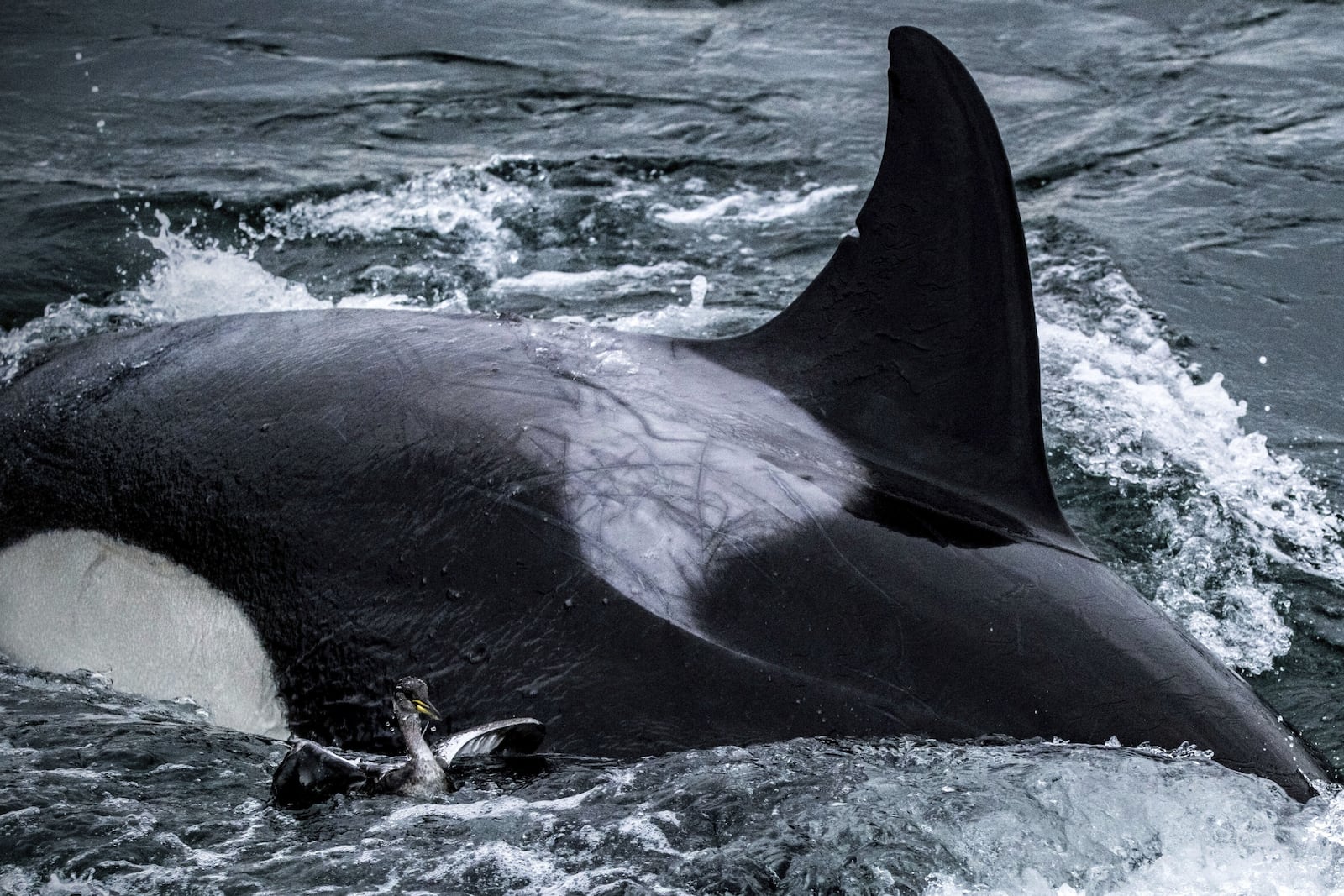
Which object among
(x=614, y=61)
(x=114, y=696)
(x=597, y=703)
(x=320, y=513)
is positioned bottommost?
(x=114, y=696)

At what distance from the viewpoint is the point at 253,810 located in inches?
135

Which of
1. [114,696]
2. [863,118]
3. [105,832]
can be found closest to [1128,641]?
[105,832]

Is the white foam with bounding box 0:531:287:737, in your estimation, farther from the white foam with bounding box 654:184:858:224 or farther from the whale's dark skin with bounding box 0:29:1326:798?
the white foam with bounding box 654:184:858:224

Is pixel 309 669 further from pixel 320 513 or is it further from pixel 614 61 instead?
pixel 614 61

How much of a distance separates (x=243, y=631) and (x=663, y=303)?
3.97m

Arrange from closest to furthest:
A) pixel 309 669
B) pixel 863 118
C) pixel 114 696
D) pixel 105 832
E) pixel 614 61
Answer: pixel 105 832
pixel 309 669
pixel 114 696
pixel 863 118
pixel 614 61

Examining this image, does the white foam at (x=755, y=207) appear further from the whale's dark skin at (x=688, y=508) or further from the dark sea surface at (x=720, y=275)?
the whale's dark skin at (x=688, y=508)

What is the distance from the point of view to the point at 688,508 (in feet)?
12.0

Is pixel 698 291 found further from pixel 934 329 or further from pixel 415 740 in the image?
pixel 415 740

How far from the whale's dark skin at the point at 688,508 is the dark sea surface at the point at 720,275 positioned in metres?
0.17

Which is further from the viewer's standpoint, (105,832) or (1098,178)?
(1098,178)

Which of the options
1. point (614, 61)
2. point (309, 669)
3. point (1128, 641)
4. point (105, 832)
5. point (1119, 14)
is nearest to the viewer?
point (105, 832)

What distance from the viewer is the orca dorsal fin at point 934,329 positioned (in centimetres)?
391

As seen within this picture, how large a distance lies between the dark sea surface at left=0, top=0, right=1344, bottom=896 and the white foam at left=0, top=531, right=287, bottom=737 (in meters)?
0.08
